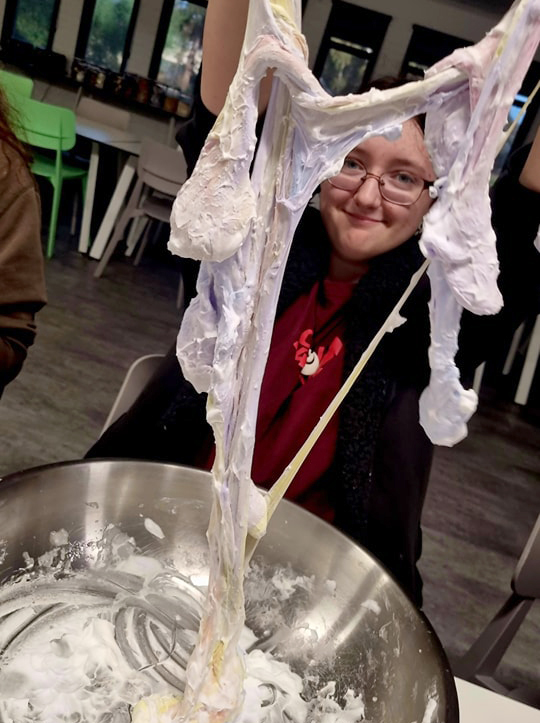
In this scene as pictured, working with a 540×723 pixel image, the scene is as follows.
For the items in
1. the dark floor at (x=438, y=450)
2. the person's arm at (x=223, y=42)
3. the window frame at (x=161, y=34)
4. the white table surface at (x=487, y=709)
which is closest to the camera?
the person's arm at (x=223, y=42)

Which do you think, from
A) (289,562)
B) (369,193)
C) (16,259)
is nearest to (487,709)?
(289,562)

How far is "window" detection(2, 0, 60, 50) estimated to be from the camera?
4.31m

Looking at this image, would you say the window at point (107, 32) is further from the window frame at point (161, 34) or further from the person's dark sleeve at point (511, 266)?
the person's dark sleeve at point (511, 266)

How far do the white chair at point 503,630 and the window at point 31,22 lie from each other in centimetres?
474

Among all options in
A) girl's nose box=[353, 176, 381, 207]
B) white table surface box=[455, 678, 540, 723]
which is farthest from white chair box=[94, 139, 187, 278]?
white table surface box=[455, 678, 540, 723]

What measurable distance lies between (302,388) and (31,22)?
4636 millimetres

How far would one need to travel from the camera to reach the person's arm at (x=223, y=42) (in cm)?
42

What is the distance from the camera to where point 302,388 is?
0.80 metres

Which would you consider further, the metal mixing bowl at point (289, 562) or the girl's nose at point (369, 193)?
the girl's nose at point (369, 193)

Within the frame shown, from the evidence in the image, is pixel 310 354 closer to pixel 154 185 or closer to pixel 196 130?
pixel 196 130

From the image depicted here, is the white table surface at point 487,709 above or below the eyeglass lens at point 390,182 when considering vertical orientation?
below

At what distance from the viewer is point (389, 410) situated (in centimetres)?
79

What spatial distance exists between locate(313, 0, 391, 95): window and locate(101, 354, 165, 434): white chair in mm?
3609

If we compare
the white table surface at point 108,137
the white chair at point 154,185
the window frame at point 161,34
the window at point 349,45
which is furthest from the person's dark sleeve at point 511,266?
the window frame at point 161,34
